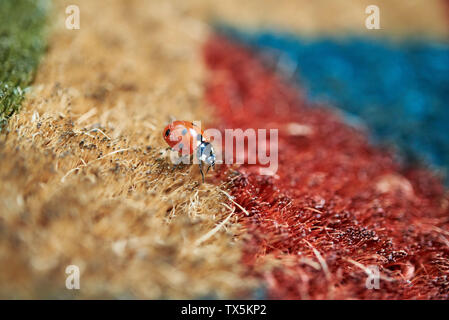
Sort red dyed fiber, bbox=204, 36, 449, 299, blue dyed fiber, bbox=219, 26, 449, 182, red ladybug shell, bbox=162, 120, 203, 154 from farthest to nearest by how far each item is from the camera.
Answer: blue dyed fiber, bbox=219, 26, 449, 182 → red ladybug shell, bbox=162, 120, 203, 154 → red dyed fiber, bbox=204, 36, 449, 299

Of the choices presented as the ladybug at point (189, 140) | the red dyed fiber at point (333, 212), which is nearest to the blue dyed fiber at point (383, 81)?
the red dyed fiber at point (333, 212)

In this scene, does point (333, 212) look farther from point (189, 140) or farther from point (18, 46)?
point (18, 46)

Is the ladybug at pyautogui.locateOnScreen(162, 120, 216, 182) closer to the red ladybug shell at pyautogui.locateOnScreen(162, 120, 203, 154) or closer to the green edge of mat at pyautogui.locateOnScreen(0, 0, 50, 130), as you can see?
the red ladybug shell at pyautogui.locateOnScreen(162, 120, 203, 154)

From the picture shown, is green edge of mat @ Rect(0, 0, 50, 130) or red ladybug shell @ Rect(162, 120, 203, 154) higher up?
green edge of mat @ Rect(0, 0, 50, 130)

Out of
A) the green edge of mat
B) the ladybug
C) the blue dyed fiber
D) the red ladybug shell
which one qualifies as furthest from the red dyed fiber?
the green edge of mat

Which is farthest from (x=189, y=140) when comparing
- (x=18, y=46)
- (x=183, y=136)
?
(x=18, y=46)

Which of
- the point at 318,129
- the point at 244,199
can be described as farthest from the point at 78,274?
the point at 318,129

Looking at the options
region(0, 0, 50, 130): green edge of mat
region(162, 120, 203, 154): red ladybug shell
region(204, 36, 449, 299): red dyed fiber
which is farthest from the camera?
region(0, 0, 50, 130): green edge of mat

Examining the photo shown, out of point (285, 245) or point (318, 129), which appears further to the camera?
point (318, 129)
